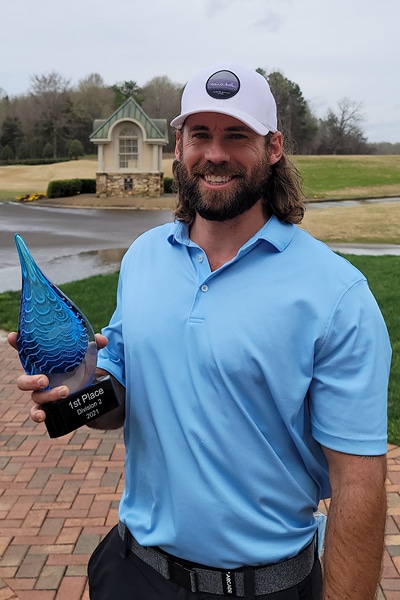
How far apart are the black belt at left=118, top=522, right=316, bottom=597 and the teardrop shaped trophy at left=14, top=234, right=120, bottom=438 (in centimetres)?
43

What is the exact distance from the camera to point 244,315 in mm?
1476

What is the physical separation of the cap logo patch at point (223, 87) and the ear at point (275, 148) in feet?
0.63

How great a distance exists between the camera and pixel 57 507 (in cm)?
358

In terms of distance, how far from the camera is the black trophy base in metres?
1.61

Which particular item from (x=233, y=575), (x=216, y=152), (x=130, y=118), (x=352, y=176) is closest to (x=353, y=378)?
(x=233, y=575)

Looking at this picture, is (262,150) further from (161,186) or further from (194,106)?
(161,186)

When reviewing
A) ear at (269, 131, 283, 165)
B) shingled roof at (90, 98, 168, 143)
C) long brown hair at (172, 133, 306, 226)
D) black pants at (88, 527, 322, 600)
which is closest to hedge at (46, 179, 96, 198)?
shingled roof at (90, 98, 168, 143)

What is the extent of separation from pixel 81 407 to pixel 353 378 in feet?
2.40

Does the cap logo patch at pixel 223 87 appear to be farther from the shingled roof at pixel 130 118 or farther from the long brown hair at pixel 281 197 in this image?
the shingled roof at pixel 130 118

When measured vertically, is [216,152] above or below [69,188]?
above

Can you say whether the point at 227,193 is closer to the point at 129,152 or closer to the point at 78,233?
the point at 78,233

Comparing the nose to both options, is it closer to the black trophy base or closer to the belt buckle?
the black trophy base

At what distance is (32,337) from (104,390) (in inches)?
9.7

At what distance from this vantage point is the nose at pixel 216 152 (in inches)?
65.0
